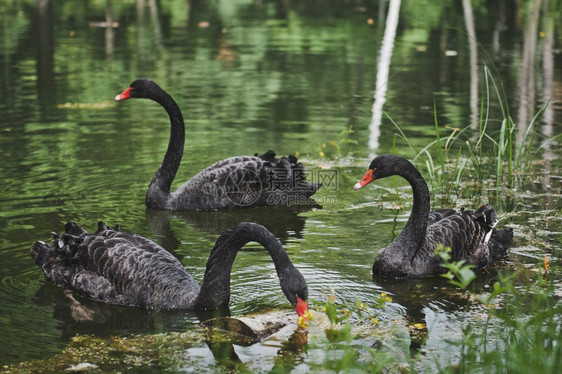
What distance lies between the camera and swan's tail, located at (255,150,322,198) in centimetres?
805

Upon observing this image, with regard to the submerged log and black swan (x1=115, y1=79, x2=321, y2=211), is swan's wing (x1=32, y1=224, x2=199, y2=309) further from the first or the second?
black swan (x1=115, y1=79, x2=321, y2=211)

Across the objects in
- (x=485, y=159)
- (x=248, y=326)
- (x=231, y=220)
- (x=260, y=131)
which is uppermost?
(x=260, y=131)

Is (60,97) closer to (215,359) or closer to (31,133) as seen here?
(31,133)

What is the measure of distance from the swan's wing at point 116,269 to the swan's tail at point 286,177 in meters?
2.32

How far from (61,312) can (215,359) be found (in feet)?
4.13

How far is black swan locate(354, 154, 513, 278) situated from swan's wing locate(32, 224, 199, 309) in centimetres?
140

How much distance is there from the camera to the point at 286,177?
805cm

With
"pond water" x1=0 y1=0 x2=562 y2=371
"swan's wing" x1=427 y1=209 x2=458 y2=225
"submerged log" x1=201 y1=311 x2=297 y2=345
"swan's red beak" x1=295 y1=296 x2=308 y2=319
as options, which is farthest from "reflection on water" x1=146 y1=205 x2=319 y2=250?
"swan's red beak" x1=295 y1=296 x2=308 y2=319

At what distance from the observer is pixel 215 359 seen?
4.75 meters

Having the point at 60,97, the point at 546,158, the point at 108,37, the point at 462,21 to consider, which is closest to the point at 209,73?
the point at 60,97

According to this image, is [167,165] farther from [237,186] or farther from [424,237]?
[424,237]

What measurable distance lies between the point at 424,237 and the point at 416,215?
0.18 m

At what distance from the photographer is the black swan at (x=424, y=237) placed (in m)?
6.09

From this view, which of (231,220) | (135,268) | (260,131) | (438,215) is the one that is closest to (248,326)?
(135,268)
